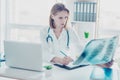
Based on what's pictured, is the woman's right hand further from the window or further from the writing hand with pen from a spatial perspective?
the window

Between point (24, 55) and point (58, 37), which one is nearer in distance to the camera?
point (24, 55)

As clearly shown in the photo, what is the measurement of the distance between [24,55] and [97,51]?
2.01ft

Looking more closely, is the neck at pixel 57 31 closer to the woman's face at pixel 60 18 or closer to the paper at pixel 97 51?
the woman's face at pixel 60 18

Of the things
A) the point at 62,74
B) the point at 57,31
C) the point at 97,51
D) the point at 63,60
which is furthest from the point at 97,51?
the point at 57,31

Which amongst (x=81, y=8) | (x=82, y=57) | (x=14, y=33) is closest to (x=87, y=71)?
(x=82, y=57)

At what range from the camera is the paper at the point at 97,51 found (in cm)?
173

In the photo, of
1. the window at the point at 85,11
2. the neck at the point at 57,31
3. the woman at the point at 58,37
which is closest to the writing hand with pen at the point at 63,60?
the woman at the point at 58,37

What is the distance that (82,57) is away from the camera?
174cm

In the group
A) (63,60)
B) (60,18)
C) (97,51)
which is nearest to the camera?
(97,51)

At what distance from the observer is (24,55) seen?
181cm

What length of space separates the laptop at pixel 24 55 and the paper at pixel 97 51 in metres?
0.35

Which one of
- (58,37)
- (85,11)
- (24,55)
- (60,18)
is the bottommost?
(24,55)

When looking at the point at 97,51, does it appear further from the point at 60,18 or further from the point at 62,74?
the point at 60,18

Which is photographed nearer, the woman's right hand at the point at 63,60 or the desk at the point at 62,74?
the desk at the point at 62,74
